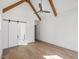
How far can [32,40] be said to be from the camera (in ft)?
32.4

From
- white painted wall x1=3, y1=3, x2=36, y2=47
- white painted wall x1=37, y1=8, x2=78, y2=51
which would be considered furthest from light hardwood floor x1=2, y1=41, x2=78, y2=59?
white painted wall x1=3, y1=3, x2=36, y2=47

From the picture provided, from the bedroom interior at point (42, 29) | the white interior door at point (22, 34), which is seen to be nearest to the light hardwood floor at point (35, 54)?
the bedroom interior at point (42, 29)

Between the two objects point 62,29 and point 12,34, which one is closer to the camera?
point 12,34

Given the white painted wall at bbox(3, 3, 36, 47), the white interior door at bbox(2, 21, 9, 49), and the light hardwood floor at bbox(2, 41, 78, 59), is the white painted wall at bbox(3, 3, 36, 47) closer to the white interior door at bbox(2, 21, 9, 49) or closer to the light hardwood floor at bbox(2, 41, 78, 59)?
the white interior door at bbox(2, 21, 9, 49)

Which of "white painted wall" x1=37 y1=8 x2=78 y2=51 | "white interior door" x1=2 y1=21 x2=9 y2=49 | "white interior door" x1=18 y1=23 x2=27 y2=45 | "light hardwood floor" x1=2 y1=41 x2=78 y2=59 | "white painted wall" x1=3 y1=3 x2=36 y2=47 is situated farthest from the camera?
"white interior door" x1=18 y1=23 x2=27 y2=45

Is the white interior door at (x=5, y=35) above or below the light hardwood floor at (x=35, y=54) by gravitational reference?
above

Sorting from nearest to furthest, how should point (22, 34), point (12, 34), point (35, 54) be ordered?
point (35, 54) < point (12, 34) < point (22, 34)

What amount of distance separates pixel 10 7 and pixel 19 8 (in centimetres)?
99

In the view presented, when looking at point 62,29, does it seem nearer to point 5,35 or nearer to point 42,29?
point 42,29

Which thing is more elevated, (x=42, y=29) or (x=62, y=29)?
(x=62, y=29)

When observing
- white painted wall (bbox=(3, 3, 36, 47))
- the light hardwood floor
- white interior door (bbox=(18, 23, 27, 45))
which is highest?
white painted wall (bbox=(3, 3, 36, 47))

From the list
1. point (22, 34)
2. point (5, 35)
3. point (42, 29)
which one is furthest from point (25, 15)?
point (5, 35)

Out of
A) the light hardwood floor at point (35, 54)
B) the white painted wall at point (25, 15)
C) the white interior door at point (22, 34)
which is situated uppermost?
the white painted wall at point (25, 15)

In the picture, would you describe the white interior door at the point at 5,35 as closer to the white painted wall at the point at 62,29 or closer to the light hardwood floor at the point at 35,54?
the light hardwood floor at the point at 35,54
